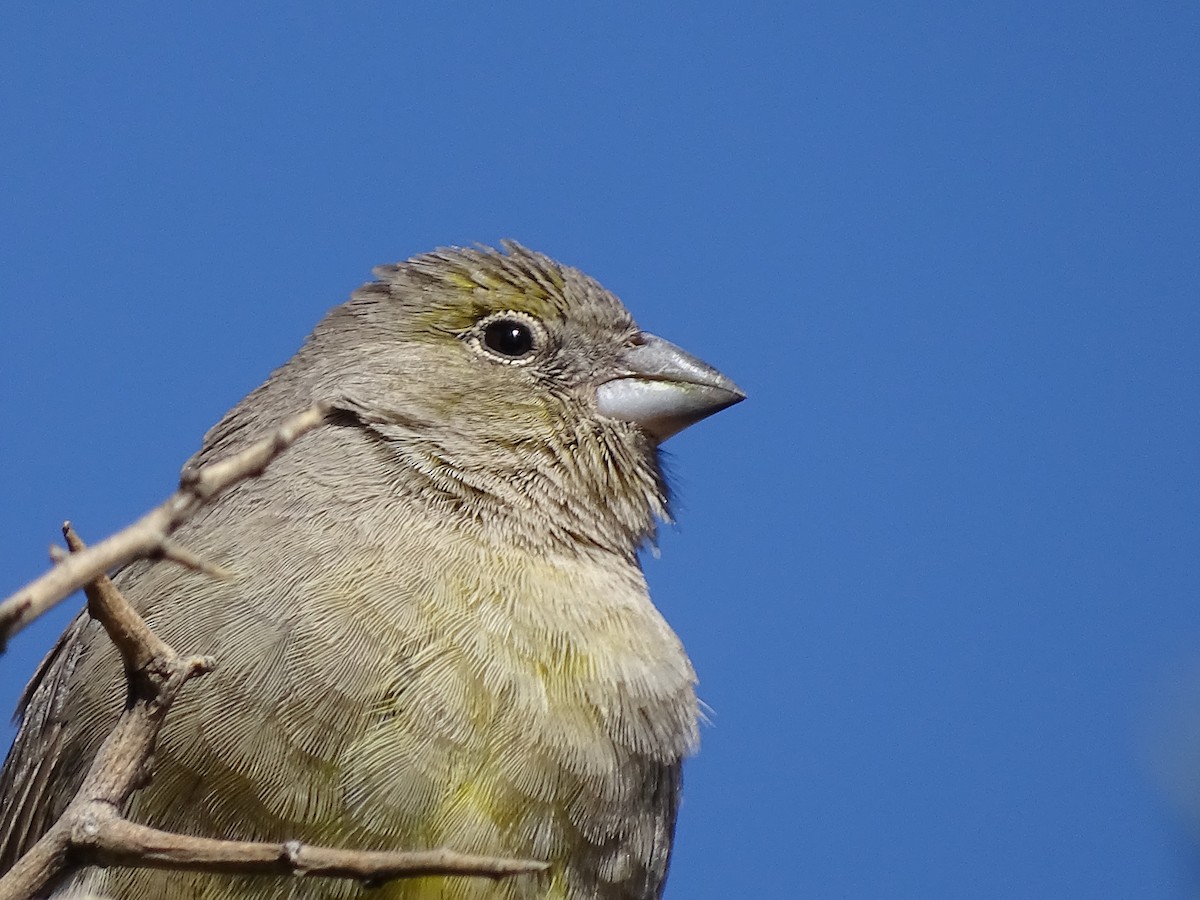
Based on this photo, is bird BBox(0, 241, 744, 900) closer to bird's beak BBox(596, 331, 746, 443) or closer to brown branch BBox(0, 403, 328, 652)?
bird's beak BBox(596, 331, 746, 443)

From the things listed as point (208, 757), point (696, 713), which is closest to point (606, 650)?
point (696, 713)

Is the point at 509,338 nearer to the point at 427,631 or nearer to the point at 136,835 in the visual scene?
the point at 427,631

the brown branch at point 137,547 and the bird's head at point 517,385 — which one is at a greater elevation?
the bird's head at point 517,385

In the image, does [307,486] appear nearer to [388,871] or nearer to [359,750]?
[359,750]

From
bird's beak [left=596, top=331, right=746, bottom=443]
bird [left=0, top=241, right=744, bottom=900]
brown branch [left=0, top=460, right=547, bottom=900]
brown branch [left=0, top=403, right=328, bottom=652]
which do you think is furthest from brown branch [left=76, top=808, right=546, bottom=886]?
bird's beak [left=596, top=331, right=746, bottom=443]

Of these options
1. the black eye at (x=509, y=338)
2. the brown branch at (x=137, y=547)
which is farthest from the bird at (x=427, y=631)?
the brown branch at (x=137, y=547)

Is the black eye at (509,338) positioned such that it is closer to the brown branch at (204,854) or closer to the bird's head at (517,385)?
the bird's head at (517,385)
